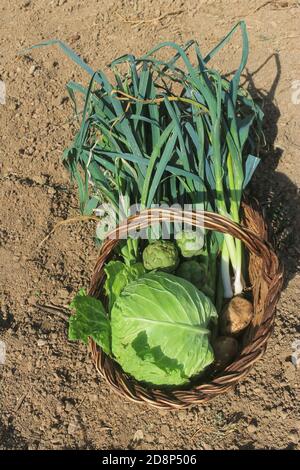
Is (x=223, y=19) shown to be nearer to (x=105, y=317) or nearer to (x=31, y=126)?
(x=31, y=126)

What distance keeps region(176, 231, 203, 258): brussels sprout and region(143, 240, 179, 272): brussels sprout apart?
1.4 inches

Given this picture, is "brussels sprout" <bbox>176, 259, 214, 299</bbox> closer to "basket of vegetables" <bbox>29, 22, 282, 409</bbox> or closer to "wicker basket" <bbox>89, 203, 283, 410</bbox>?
"basket of vegetables" <bbox>29, 22, 282, 409</bbox>

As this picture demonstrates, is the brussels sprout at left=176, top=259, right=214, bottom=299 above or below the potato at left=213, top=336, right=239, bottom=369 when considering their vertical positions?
above

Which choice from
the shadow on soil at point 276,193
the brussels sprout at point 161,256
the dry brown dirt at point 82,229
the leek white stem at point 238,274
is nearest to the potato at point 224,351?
the dry brown dirt at point 82,229

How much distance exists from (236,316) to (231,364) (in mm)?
249

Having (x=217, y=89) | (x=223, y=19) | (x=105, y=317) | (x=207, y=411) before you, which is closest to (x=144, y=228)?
(x=105, y=317)

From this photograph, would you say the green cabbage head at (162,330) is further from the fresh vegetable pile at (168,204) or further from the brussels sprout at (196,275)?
the brussels sprout at (196,275)

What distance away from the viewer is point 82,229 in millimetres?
2908

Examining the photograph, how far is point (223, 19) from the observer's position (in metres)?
3.55

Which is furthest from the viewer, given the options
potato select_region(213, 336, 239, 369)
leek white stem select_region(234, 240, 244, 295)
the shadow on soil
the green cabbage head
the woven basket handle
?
the shadow on soil

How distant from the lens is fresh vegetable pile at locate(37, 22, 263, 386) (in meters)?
2.07

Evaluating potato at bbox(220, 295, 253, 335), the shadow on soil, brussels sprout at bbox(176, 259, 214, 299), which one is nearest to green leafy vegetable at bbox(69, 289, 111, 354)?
brussels sprout at bbox(176, 259, 214, 299)

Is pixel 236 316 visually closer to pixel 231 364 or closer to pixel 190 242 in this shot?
pixel 231 364

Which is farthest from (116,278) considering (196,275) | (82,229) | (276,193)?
(276,193)
